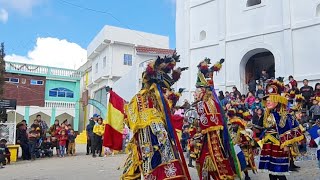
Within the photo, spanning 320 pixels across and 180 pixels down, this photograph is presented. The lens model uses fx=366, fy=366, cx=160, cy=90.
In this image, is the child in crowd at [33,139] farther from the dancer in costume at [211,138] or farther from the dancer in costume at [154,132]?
the dancer in costume at [154,132]

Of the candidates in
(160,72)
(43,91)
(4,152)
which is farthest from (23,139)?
(43,91)

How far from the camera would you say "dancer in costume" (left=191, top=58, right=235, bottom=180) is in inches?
245

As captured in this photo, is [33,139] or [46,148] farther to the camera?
[46,148]

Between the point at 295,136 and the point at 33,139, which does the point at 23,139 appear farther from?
the point at 295,136

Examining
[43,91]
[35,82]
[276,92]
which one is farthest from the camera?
[43,91]

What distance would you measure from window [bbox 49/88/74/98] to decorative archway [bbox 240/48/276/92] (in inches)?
821

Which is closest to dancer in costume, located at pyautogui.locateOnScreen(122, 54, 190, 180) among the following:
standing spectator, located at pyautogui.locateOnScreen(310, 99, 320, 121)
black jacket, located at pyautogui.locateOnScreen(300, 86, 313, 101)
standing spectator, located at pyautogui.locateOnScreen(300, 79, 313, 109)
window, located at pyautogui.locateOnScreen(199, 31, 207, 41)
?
standing spectator, located at pyautogui.locateOnScreen(310, 99, 320, 121)

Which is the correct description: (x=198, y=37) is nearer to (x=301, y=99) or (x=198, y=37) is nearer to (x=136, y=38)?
(x=301, y=99)

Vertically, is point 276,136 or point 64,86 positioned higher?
point 64,86

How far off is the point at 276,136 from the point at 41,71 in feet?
97.6

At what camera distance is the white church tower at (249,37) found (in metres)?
15.8

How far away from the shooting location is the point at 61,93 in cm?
3428

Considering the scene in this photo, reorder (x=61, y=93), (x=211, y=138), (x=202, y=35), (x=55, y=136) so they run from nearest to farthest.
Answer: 1. (x=211, y=138)
2. (x=55, y=136)
3. (x=202, y=35)
4. (x=61, y=93)

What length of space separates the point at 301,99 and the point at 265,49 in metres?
5.36
